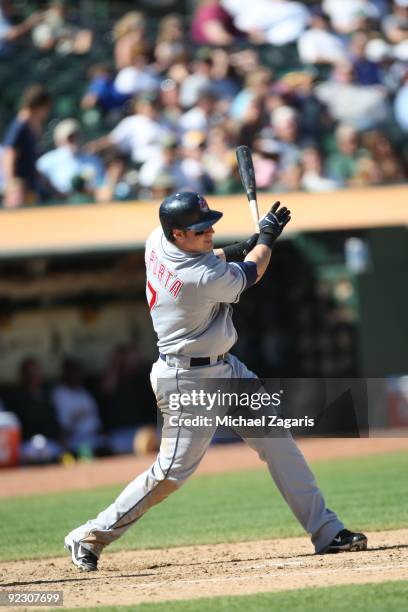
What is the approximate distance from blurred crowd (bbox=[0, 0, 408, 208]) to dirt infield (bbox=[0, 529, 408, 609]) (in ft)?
19.5

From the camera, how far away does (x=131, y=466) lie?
34.0ft

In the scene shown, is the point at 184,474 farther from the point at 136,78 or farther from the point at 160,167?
the point at 136,78

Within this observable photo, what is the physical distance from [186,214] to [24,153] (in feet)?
20.7

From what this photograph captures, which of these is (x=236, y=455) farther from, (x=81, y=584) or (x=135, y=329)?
(x=81, y=584)

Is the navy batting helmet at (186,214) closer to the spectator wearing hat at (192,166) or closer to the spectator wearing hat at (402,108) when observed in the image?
the spectator wearing hat at (192,166)

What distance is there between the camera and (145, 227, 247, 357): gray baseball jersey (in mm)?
5043

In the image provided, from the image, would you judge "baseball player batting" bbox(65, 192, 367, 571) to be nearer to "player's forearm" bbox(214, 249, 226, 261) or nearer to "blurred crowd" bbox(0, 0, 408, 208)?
"player's forearm" bbox(214, 249, 226, 261)

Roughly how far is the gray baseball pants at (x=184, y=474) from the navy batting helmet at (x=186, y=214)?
67 cm

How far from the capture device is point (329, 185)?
1191 cm

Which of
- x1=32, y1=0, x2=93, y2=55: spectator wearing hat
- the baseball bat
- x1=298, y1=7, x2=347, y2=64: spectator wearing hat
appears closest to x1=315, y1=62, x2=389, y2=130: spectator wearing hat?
x1=298, y1=7, x2=347, y2=64: spectator wearing hat

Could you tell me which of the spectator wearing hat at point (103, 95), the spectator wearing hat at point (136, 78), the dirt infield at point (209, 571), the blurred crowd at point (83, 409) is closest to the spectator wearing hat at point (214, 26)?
the spectator wearing hat at point (136, 78)

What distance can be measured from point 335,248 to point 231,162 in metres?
1.43

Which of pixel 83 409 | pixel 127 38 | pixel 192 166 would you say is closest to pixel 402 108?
pixel 192 166

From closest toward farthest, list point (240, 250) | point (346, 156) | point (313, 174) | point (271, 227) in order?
point (271, 227), point (240, 250), point (313, 174), point (346, 156)
